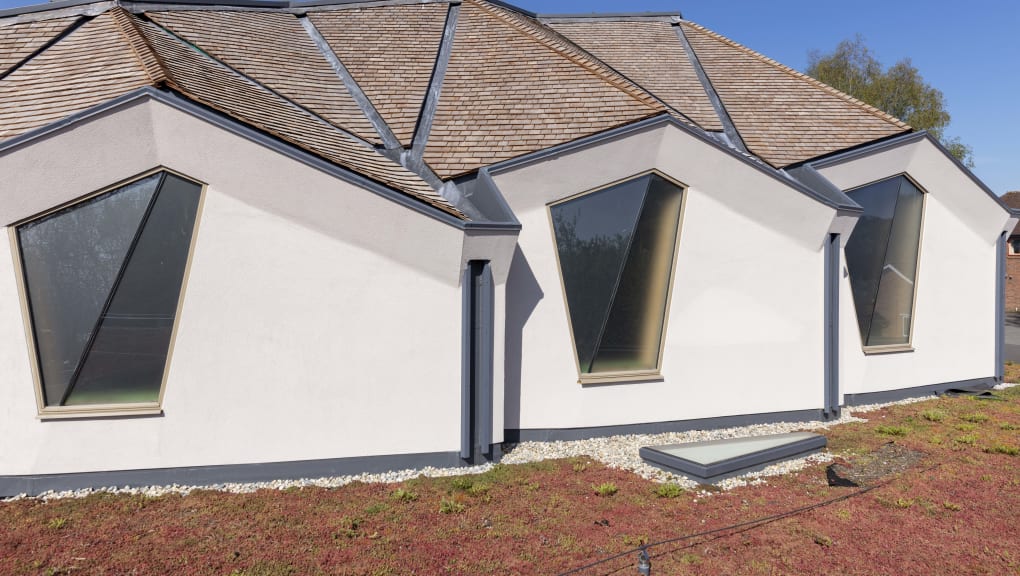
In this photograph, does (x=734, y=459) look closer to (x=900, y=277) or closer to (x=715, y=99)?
(x=900, y=277)

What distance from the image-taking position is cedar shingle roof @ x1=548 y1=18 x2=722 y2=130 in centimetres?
1495

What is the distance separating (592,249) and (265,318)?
542cm

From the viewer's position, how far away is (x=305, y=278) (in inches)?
354

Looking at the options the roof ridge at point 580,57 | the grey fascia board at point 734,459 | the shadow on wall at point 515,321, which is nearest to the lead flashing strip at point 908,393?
the grey fascia board at point 734,459

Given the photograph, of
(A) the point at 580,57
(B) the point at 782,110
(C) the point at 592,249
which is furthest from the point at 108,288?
(B) the point at 782,110

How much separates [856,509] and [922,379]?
8.83 meters

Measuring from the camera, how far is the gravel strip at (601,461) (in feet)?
27.9

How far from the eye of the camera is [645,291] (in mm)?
11484

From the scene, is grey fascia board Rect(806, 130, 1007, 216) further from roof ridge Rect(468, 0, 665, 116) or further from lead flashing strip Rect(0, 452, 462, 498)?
lead flashing strip Rect(0, 452, 462, 498)

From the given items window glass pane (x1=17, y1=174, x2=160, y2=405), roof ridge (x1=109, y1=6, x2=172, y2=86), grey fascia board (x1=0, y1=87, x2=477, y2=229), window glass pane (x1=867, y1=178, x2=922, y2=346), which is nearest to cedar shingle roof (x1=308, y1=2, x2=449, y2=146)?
grey fascia board (x1=0, y1=87, x2=477, y2=229)

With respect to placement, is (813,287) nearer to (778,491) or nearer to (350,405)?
(778,491)

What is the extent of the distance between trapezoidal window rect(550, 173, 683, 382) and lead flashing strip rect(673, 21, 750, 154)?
363cm

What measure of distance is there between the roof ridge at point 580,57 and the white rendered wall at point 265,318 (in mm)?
4925

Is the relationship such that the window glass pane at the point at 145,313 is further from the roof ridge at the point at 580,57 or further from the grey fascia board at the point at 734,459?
the roof ridge at the point at 580,57
